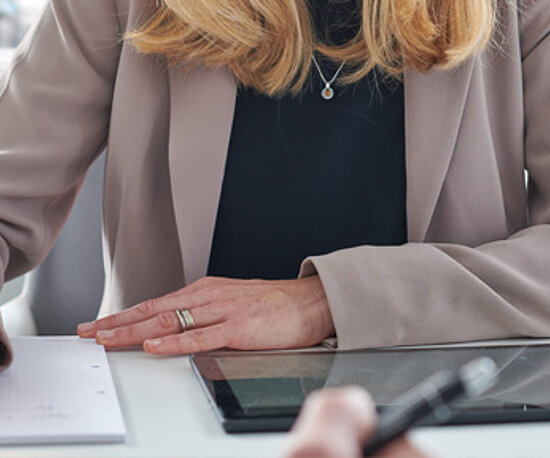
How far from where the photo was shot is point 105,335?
2.34 ft

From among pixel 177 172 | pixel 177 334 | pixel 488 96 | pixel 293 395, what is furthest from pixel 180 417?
pixel 488 96

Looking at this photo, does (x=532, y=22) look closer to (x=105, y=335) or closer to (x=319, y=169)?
(x=319, y=169)

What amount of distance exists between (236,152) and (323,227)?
143 millimetres

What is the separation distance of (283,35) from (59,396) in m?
0.57

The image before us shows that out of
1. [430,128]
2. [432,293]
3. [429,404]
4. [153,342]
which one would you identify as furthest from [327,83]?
[429,404]

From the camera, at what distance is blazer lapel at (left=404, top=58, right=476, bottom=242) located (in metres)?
0.96

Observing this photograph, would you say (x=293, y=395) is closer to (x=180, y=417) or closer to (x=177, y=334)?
(x=180, y=417)

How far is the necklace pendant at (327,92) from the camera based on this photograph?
1.03 metres

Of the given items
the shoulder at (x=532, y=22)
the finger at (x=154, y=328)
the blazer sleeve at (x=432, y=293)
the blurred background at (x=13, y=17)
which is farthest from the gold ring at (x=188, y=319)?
the blurred background at (x=13, y=17)

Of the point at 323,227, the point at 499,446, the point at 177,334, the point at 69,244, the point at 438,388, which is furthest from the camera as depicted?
the point at 69,244

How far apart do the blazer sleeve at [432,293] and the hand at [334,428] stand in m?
0.47

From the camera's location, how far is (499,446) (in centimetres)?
47

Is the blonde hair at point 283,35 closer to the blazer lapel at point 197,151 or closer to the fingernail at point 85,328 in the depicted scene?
the blazer lapel at point 197,151

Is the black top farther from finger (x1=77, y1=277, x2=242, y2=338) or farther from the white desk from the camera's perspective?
the white desk
